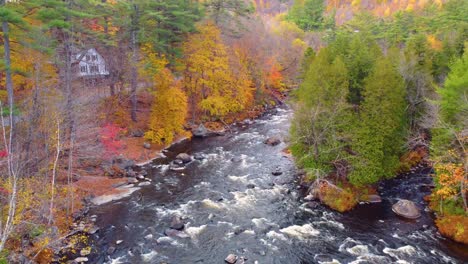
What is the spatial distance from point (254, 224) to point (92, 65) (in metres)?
29.6

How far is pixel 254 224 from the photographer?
25.7 metres

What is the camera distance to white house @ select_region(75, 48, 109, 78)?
43706mm

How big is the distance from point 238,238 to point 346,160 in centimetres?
1122

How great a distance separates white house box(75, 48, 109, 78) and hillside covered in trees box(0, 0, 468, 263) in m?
0.22

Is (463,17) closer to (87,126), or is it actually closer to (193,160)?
(193,160)

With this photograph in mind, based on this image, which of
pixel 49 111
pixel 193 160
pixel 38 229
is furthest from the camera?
pixel 193 160

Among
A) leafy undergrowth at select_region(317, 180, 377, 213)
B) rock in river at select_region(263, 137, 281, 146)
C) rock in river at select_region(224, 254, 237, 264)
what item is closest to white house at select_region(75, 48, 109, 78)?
rock in river at select_region(263, 137, 281, 146)

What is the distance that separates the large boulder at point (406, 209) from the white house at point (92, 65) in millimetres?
34118

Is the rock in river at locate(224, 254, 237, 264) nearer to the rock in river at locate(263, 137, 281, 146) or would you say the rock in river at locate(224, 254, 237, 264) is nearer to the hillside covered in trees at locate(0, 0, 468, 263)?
the hillside covered in trees at locate(0, 0, 468, 263)

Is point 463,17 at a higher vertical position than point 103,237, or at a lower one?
higher

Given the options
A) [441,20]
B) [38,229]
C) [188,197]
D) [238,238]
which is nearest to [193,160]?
[188,197]

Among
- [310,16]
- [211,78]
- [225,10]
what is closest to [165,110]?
[211,78]

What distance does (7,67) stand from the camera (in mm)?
25562

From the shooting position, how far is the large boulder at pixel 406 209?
2684 cm
